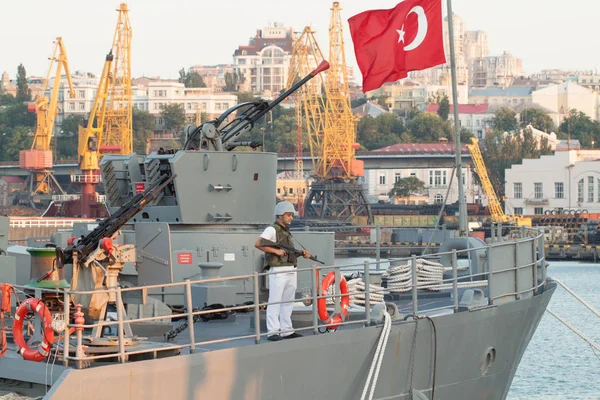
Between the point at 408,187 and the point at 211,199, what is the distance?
484 feet

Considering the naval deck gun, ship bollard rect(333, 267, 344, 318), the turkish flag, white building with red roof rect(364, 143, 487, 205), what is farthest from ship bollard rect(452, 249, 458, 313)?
white building with red roof rect(364, 143, 487, 205)

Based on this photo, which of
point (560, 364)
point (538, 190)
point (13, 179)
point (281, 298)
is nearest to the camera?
point (281, 298)

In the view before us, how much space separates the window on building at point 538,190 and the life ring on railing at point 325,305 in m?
106

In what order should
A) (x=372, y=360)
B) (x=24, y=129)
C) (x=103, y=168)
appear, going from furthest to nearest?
(x=24, y=129) < (x=103, y=168) < (x=372, y=360)

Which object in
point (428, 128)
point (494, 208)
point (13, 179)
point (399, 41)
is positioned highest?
point (428, 128)

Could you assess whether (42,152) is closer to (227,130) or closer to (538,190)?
(538,190)

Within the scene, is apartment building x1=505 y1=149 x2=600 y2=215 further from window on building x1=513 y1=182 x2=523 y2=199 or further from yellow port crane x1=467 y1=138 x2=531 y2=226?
yellow port crane x1=467 y1=138 x2=531 y2=226

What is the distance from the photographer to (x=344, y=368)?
44.7ft

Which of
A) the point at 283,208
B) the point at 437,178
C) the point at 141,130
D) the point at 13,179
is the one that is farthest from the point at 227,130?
the point at 141,130

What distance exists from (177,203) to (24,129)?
161m

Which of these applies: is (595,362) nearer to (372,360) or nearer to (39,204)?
(372,360)

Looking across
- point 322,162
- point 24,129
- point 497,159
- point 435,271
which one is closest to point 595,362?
point 435,271

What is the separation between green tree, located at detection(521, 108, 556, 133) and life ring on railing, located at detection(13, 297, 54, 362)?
173810mm

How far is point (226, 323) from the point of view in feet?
49.9
